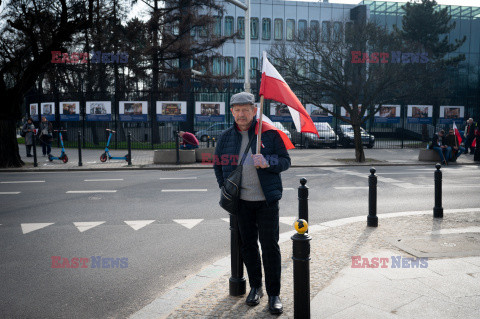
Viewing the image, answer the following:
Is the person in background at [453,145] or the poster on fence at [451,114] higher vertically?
the poster on fence at [451,114]

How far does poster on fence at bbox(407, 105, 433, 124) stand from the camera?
24828 mm

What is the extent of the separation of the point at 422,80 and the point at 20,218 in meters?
15.9

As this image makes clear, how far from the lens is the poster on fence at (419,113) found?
24.8m

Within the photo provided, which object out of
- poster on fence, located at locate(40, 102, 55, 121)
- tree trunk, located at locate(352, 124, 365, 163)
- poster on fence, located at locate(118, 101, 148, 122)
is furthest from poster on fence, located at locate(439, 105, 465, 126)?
poster on fence, located at locate(40, 102, 55, 121)

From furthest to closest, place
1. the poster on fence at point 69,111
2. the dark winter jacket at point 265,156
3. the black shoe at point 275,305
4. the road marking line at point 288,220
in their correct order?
the poster on fence at point 69,111
the road marking line at point 288,220
the dark winter jacket at point 265,156
the black shoe at point 275,305

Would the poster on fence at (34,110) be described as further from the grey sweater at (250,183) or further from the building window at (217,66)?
the grey sweater at (250,183)

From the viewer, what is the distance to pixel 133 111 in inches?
913

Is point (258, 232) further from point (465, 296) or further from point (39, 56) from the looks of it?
point (39, 56)

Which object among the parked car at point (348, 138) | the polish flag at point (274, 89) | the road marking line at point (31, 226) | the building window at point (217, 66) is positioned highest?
the building window at point (217, 66)

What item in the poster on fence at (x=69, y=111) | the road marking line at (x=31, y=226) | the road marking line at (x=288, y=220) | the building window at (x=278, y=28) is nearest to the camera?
the road marking line at (x=31, y=226)

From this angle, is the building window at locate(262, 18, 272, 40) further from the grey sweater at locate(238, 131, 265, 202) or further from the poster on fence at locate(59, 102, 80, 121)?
the grey sweater at locate(238, 131, 265, 202)

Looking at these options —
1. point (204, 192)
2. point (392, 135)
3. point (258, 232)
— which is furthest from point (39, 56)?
point (392, 135)

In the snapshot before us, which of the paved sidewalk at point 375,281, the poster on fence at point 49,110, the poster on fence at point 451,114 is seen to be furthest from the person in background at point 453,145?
the poster on fence at point 49,110

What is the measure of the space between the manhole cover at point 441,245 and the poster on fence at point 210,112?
17.7 m
